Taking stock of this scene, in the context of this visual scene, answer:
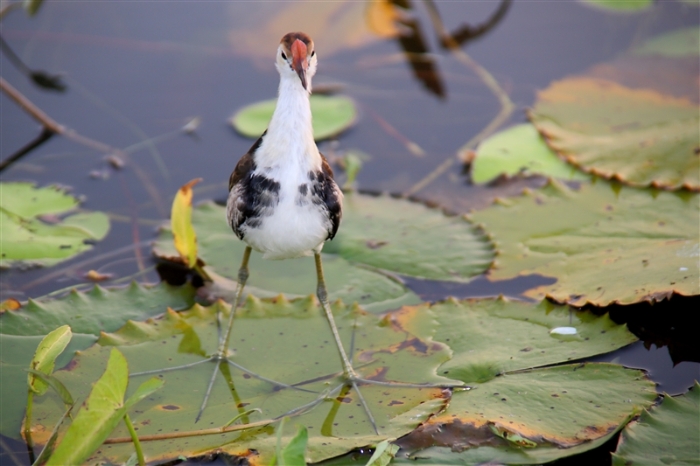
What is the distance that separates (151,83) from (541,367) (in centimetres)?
362

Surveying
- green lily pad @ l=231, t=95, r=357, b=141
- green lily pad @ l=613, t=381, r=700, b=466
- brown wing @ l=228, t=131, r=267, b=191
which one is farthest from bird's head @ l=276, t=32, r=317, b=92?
green lily pad @ l=231, t=95, r=357, b=141

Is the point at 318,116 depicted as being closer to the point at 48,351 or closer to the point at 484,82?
the point at 484,82

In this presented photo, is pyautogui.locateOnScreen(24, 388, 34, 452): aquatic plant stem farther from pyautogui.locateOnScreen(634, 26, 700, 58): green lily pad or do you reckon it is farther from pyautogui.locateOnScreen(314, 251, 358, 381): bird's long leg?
pyautogui.locateOnScreen(634, 26, 700, 58): green lily pad

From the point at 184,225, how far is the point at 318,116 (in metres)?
1.92

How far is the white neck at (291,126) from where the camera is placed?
8.89 ft

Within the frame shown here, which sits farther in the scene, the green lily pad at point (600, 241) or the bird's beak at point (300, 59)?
the green lily pad at point (600, 241)

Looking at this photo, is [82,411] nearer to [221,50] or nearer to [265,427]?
[265,427]

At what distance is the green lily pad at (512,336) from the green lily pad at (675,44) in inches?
127

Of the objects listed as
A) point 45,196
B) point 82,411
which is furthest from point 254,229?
point 45,196

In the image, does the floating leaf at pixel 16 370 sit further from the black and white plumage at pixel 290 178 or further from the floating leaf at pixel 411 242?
the floating leaf at pixel 411 242

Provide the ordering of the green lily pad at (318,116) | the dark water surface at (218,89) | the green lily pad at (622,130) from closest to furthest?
the green lily pad at (622,130) < the dark water surface at (218,89) < the green lily pad at (318,116)

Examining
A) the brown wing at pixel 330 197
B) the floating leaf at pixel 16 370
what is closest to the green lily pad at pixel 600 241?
the brown wing at pixel 330 197

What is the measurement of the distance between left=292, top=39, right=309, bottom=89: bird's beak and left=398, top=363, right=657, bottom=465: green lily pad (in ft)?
4.49

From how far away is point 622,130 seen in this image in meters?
4.69
